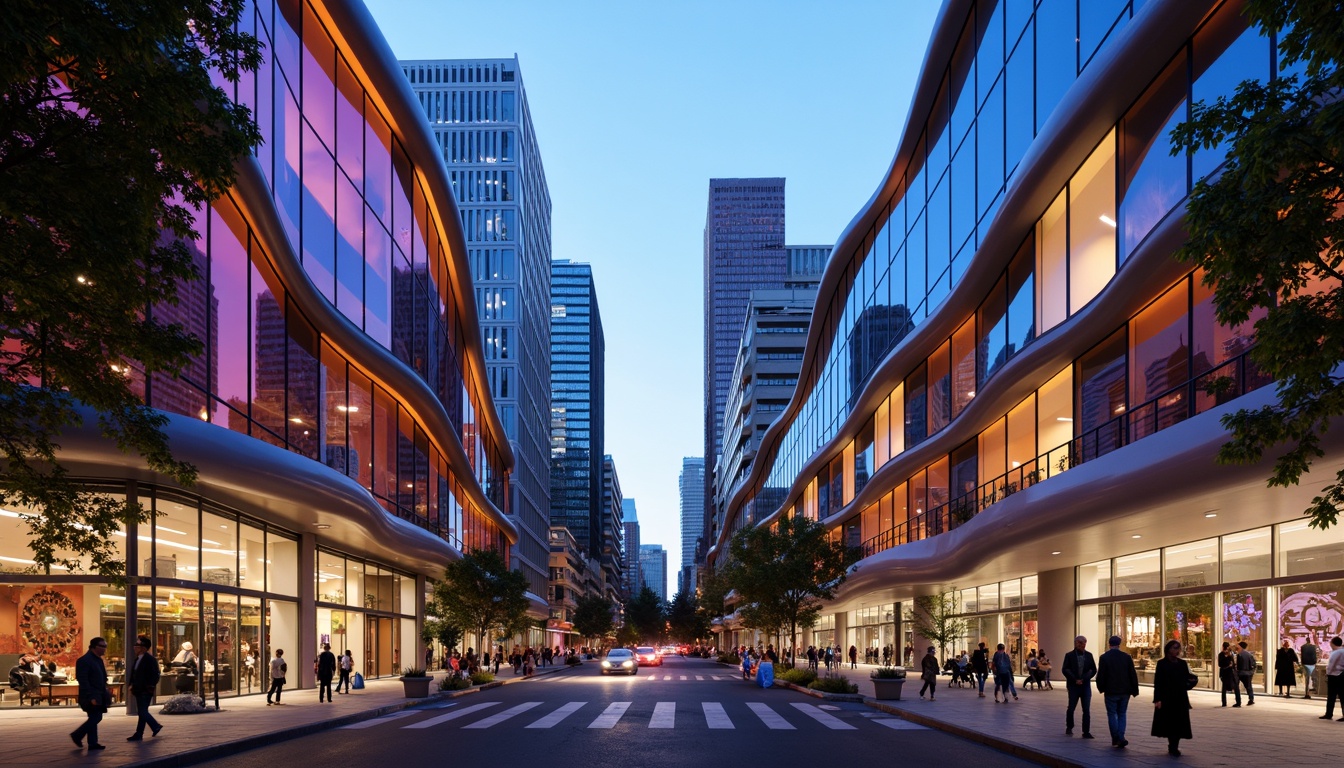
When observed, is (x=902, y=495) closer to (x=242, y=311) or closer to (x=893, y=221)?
(x=893, y=221)

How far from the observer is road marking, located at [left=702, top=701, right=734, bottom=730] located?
19566 mm

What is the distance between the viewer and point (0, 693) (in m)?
21.8

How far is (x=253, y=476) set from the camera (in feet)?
77.2

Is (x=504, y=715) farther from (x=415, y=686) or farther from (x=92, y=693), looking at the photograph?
(x=92, y=693)

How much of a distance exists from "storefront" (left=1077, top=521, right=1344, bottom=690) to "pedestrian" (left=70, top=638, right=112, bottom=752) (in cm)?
2190

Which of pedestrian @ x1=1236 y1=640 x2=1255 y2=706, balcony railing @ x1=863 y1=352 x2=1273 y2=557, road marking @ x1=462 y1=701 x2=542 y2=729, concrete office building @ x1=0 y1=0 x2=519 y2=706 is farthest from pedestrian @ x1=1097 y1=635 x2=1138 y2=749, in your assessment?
concrete office building @ x1=0 y1=0 x2=519 y2=706

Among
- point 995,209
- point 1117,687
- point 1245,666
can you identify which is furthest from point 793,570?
point 1117,687

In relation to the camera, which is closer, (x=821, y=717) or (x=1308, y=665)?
(x=821, y=717)

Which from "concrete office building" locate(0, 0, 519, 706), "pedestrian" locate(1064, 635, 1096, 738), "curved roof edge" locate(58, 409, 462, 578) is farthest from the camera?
"concrete office building" locate(0, 0, 519, 706)

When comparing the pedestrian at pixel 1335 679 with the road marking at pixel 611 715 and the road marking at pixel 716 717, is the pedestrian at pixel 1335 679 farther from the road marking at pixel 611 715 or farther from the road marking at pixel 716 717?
the road marking at pixel 611 715

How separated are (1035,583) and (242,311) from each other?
2924 centimetres

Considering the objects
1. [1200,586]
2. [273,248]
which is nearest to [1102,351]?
[1200,586]

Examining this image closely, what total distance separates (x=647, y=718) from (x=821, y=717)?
367 centimetres

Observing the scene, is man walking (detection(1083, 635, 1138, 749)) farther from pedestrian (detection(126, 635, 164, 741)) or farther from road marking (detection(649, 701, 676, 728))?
pedestrian (detection(126, 635, 164, 741))
